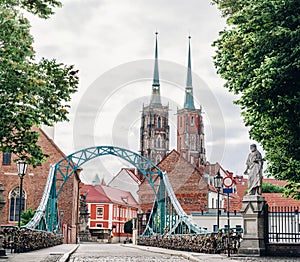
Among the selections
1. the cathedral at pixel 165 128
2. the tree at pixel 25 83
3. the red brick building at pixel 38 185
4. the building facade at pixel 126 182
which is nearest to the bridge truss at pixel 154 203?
the red brick building at pixel 38 185

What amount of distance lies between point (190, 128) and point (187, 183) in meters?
93.4

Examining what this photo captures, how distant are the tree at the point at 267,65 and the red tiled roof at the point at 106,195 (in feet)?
240

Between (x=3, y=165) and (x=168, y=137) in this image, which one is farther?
(x=168, y=137)

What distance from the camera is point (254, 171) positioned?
59.8 feet

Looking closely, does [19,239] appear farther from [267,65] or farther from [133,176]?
[133,176]

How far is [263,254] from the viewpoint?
687 inches

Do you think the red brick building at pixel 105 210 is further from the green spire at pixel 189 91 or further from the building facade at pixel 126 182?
the green spire at pixel 189 91

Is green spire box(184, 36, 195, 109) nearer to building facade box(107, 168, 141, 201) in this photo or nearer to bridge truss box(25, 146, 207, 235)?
building facade box(107, 168, 141, 201)

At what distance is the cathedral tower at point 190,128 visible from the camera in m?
150

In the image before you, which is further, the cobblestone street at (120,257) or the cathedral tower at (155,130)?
the cathedral tower at (155,130)

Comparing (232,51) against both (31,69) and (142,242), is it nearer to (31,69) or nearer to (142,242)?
(31,69)

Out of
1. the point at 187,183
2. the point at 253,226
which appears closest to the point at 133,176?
the point at 187,183

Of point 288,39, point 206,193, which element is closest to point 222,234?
point 288,39

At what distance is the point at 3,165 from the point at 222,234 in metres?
34.9
